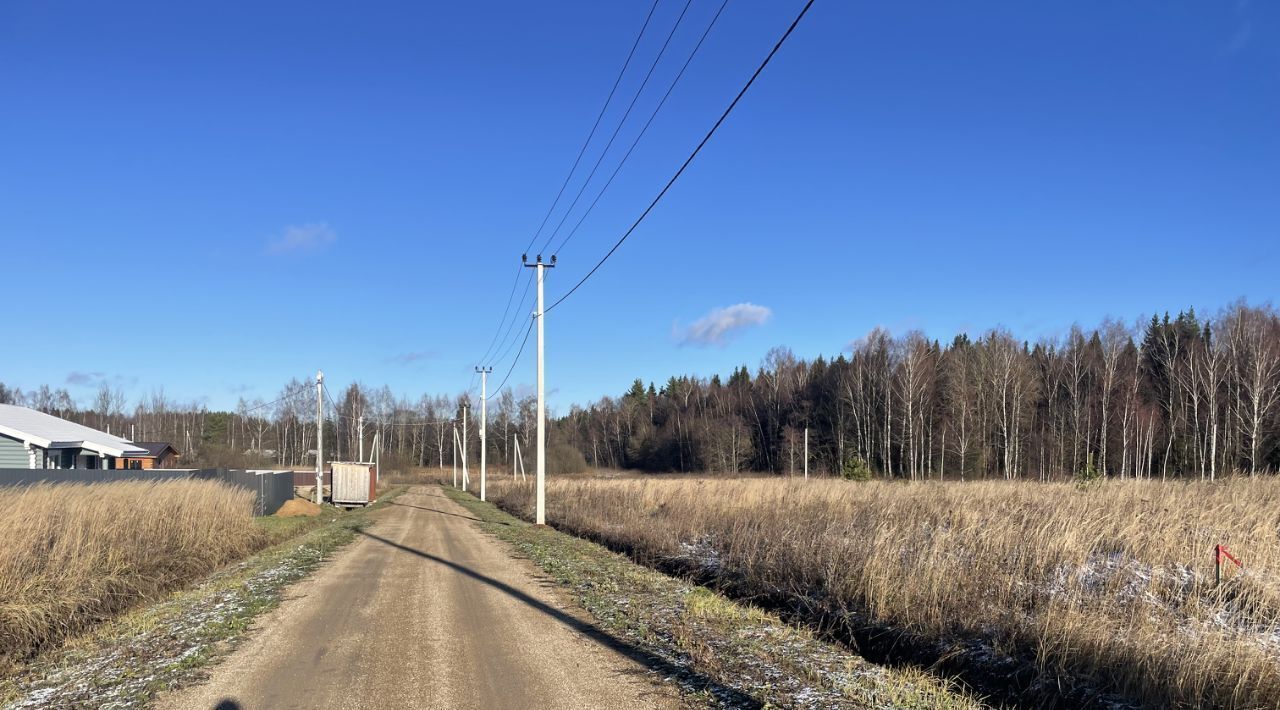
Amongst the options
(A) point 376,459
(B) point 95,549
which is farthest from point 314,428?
(B) point 95,549

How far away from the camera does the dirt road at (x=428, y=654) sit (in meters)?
6.05

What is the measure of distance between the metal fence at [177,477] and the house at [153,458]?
27.0 ft

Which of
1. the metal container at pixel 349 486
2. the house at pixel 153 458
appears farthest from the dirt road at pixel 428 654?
the house at pixel 153 458

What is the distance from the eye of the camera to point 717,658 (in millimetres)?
7129

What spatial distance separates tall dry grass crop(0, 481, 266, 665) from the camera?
899cm

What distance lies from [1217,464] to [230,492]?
56.3 m

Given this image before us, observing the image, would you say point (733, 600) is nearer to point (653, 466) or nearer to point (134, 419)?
point (653, 466)

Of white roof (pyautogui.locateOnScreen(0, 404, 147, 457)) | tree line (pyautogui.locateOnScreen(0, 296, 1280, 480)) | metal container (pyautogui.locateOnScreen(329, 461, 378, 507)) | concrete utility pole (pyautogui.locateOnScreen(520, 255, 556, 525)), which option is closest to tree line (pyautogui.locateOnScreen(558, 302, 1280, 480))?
tree line (pyautogui.locateOnScreen(0, 296, 1280, 480))

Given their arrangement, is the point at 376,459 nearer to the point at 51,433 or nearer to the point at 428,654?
the point at 51,433

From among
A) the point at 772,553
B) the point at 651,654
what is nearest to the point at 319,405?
the point at 772,553

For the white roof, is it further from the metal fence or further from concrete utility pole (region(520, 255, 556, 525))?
concrete utility pole (region(520, 255, 556, 525))

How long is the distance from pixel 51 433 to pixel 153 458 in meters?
19.5

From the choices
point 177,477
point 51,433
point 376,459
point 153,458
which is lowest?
point 376,459

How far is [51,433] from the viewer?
3209 centimetres
